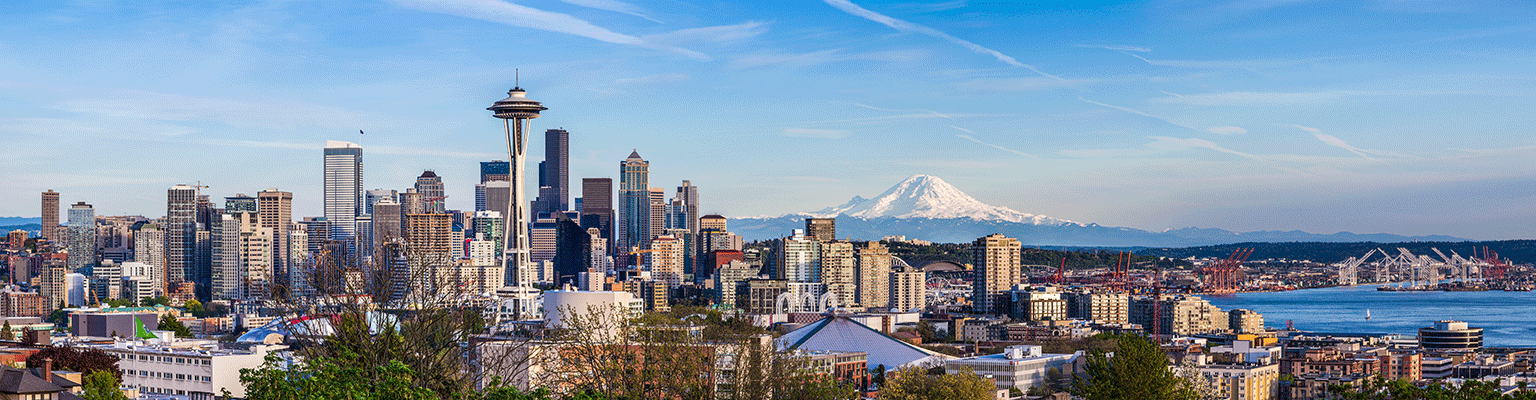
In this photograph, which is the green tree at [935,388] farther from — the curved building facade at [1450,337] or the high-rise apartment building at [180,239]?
the high-rise apartment building at [180,239]

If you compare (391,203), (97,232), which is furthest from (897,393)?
(391,203)

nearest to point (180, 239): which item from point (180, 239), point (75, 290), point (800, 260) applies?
point (180, 239)

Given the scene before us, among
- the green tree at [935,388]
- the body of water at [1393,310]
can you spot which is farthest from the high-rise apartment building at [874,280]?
the green tree at [935,388]

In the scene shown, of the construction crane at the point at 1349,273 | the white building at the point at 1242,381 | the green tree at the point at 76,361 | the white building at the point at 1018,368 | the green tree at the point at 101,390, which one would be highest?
the green tree at the point at 101,390

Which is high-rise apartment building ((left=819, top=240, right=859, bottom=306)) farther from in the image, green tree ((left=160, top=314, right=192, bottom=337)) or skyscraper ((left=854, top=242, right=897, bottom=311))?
green tree ((left=160, top=314, right=192, bottom=337))

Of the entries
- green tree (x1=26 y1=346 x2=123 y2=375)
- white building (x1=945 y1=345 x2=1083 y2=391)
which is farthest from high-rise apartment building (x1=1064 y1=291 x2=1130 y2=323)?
green tree (x1=26 y1=346 x2=123 y2=375)

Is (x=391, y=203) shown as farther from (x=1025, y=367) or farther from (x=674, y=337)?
(x=674, y=337)

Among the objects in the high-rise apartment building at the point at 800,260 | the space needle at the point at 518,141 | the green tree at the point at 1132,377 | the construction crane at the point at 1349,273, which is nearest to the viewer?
the green tree at the point at 1132,377
